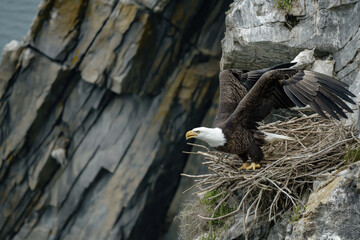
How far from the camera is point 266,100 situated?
15.3 feet

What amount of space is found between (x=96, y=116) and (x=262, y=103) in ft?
23.5

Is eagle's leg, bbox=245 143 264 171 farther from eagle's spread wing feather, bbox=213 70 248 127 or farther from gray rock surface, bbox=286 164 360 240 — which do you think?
gray rock surface, bbox=286 164 360 240

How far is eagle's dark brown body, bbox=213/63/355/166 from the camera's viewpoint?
4.12 m

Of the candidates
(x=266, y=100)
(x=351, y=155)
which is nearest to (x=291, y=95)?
(x=266, y=100)

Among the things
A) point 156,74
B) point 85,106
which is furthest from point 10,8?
point 156,74

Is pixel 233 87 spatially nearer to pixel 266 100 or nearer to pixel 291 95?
pixel 266 100

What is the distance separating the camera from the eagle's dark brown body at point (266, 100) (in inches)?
162

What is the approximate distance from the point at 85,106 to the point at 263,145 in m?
6.92

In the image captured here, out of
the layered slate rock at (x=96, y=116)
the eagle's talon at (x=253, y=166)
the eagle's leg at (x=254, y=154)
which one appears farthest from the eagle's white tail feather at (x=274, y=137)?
the layered slate rock at (x=96, y=116)

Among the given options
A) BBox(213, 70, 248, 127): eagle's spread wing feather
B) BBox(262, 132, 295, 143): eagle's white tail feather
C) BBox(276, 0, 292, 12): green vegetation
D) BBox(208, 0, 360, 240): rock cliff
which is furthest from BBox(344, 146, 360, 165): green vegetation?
BBox(276, 0, 292, 12): green vegetation

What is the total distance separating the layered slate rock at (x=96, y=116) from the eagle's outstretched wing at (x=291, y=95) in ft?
A: 19.8

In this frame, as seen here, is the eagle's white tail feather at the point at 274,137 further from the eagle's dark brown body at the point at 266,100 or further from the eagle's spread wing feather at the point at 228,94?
the eagle's spread wing feather at the point at 228,94

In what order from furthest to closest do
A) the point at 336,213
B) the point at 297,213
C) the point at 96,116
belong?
the point at 96,116
the point at 297,213
the point at 336,213

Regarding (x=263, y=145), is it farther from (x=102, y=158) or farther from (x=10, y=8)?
(x=10, y=8)
